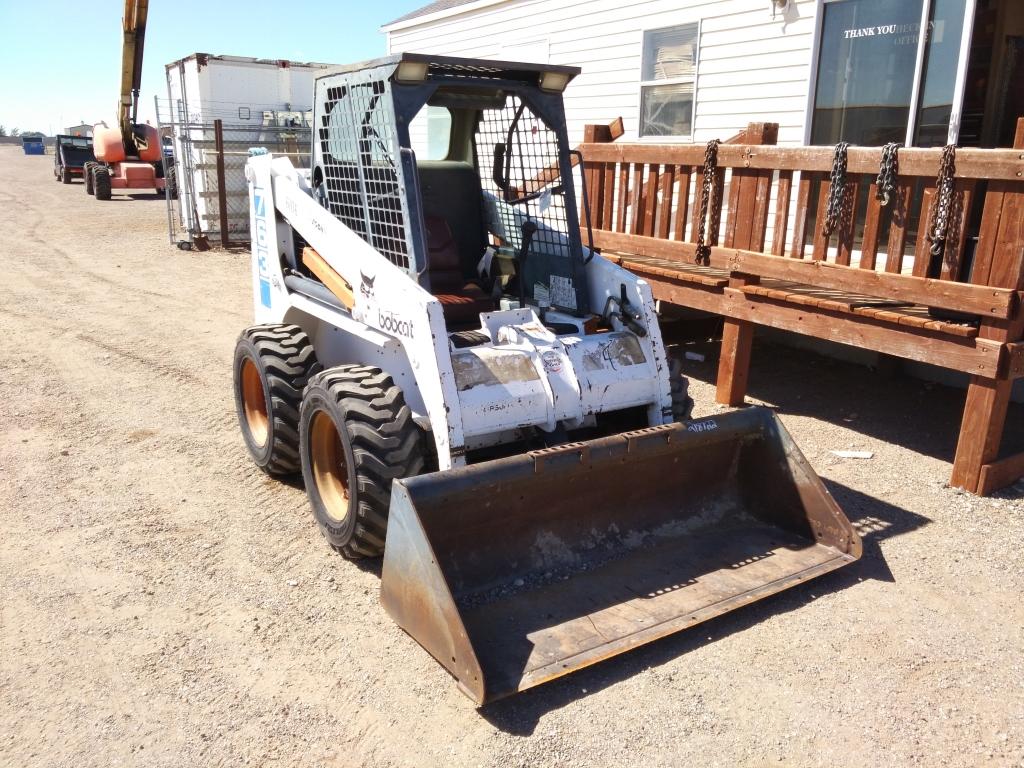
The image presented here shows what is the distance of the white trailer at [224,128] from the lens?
15781 mm

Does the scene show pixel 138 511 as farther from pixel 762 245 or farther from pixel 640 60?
pixel 640 60

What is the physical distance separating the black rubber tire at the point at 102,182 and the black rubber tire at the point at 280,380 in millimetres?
22994

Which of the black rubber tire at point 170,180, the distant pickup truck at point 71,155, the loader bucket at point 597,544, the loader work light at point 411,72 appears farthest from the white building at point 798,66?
the distant pickup truck at point 71,155

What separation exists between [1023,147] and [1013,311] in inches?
36.7

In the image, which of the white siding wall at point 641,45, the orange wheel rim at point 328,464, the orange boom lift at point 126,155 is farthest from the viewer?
the orange boom lift at point 126,155

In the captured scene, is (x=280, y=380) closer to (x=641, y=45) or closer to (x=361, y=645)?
(x=361, y=645)

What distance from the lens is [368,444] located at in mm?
4043

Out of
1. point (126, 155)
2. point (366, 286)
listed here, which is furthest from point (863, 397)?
point (126, 155)

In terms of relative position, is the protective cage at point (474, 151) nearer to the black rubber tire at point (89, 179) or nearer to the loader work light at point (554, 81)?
the loader work light at point (554, 81)

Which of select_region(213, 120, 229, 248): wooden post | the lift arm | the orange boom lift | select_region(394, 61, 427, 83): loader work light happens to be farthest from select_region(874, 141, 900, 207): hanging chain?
the orange boom lift

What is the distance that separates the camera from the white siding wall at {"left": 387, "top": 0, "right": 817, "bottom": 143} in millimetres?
7938

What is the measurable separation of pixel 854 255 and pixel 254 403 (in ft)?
16.0

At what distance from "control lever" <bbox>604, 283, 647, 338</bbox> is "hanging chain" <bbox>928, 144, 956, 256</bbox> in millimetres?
2054

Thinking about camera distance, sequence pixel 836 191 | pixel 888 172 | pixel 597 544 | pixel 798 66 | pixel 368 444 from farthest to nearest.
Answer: pixel 798 66 → pixel 836 191 → pixel 888 172 → pixel 597 544 → pixel 368 444
